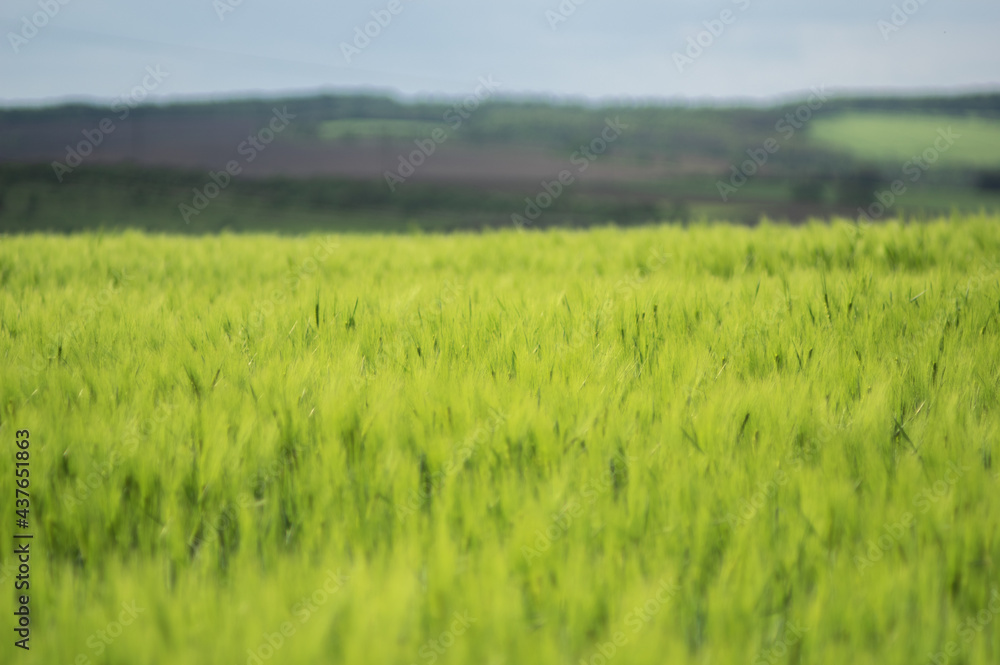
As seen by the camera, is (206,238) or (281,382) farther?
(206,238)

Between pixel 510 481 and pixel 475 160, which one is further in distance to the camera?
pixel 475 160

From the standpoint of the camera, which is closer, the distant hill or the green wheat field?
the green wheat field

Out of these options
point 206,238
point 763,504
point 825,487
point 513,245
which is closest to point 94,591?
point 763,504

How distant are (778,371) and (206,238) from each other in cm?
535

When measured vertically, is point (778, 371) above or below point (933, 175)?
below

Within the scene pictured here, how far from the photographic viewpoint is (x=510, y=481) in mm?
1248

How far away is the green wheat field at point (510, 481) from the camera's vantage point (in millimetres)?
899

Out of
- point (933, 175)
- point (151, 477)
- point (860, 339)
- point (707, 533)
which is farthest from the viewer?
point (933, 175)

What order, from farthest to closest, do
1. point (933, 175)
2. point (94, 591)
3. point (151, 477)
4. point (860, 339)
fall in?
point (933, 175) < point (860, 339) < point (151, 477) < point (94, 591)

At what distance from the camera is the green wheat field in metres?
0.90

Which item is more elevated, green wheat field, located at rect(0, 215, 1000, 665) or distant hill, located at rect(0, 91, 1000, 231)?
distant hill, located at rect(0, 91, 1000, 231)

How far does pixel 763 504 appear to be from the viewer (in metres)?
1.19

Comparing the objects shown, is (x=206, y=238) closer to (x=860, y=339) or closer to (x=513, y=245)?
(x=513, y=245)

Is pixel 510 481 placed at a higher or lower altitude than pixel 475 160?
lower
